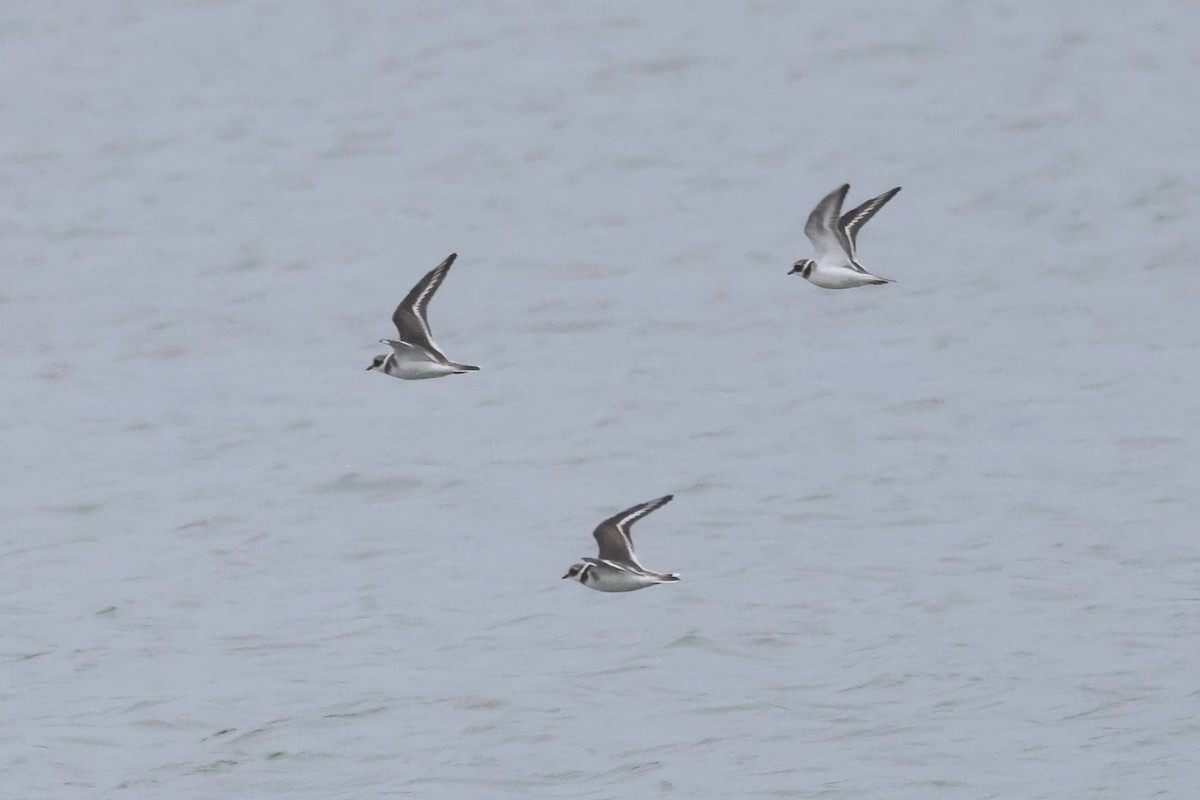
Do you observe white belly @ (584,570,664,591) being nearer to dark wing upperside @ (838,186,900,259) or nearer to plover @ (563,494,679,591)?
plover @ (563,494,679,591)

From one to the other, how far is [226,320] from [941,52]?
1624 cm

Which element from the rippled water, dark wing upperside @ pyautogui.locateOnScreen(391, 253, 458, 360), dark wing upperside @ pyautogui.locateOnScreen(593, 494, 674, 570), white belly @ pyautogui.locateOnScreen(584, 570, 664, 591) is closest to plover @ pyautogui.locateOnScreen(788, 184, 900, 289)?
dark wing upperside @ pyautogui.locateOnScreen(593, 494, 674, 570)

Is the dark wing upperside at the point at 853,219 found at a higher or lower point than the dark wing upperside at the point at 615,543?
higher

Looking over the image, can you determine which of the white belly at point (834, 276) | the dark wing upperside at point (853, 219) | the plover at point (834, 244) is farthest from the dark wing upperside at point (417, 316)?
the dark wing upperside at point (853, 219)

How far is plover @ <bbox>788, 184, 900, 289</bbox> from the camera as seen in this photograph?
15953mm

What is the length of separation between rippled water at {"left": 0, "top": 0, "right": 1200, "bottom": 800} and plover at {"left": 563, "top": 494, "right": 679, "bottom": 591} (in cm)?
183

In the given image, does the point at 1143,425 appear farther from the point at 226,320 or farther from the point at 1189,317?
the point at 226,320

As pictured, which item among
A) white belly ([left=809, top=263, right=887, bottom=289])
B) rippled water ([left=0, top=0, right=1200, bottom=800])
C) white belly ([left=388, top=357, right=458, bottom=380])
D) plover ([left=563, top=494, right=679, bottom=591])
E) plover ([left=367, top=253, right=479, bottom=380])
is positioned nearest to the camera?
plover ([left=563, top=494, right=679, bottom=591])

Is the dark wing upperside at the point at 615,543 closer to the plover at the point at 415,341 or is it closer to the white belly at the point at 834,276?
the plover at the point at 415,341

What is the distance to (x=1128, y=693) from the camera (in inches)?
663

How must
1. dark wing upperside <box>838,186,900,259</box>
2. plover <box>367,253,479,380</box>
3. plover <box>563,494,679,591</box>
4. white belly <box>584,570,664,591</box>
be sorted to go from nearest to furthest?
white belly <box>584,570,664,591</box>
plover <box>563,494,679,591</box>
plover <box>367,253,479,380</box>
dark wing upperside <box>838,186,900,259</box>

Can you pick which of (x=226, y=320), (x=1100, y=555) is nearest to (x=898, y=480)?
(x=1100, y=555)

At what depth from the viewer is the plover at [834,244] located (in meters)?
16.0

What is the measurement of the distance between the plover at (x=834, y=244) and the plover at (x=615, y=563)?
241cm
